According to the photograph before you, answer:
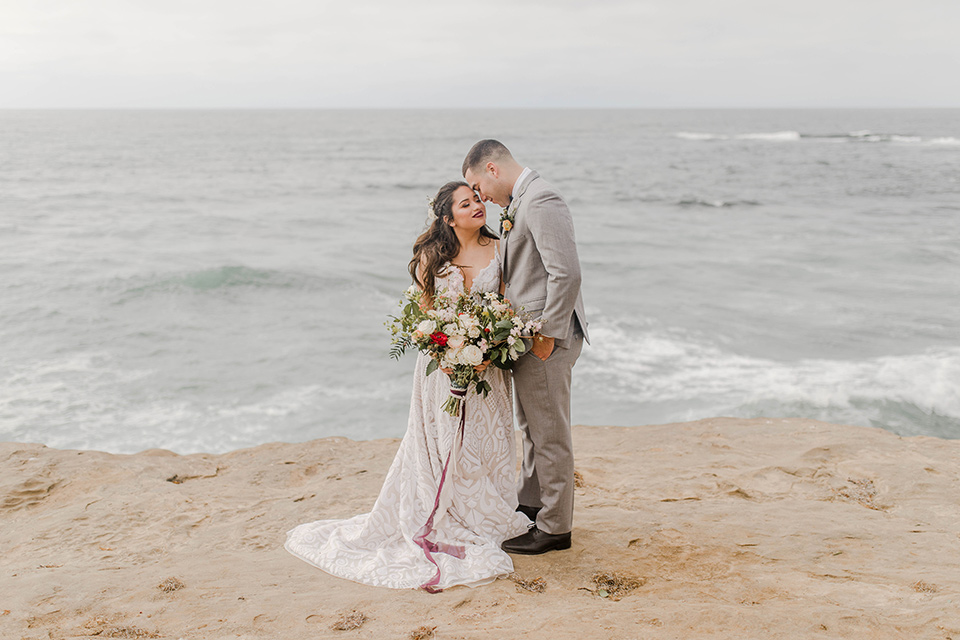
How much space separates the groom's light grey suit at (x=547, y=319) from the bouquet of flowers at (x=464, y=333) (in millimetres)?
139

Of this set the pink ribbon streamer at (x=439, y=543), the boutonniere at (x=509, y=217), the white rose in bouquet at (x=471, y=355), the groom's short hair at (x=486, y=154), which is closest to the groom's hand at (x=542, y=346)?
the white rose in bouquet at (x=471, y=355)

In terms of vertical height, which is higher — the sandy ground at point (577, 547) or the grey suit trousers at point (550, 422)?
the grey suit trousers at point (550, 422)

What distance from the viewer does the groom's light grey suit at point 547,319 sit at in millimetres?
3457

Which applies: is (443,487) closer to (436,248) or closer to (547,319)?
(547,319)

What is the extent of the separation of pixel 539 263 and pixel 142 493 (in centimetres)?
370

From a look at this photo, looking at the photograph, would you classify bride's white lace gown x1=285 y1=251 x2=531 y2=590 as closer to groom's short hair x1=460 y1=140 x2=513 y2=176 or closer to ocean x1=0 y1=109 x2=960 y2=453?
groom's short hair x1=460 y1=140 x2=513 y2=176

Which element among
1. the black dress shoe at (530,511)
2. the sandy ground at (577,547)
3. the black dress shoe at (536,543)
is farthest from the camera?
the black dress shoe at (530,511)

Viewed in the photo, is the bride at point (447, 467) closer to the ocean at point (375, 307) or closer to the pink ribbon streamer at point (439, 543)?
the pink ribbon streamer at point (439, 543)

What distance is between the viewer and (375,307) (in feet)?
46.8

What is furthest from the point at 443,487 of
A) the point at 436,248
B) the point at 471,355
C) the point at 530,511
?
the point at 436,248

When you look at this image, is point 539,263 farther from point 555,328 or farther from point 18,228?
point 18,228

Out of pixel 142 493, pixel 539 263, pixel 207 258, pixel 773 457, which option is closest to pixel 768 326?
pixel 773 457

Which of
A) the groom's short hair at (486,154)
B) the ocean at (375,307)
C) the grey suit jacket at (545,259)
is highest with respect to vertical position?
the groom's short hair at (486,154)

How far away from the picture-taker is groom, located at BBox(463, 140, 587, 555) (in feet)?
11.4
